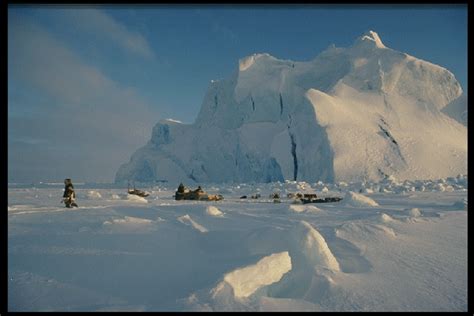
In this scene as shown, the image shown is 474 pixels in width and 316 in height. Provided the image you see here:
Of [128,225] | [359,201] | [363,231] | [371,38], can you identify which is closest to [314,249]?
[363,231]

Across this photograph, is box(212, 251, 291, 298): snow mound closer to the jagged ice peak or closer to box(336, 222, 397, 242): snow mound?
box(336, 222, 397, 242): snow mound

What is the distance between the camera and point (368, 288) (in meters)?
3.09

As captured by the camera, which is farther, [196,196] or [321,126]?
[321,126]

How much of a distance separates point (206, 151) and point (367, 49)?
18.9m

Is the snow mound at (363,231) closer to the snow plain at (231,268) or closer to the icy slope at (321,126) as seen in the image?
the snow plain at (231,268)

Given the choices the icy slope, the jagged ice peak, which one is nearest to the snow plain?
the icy slope

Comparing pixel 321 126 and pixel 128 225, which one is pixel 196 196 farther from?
pixel 321 126

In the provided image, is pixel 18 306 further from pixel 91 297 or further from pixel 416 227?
pixel 416 227

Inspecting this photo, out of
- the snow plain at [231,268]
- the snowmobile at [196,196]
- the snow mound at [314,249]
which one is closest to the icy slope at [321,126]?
the snowmobile at [196,196]

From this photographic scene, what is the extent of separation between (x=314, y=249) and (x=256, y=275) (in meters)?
0.81

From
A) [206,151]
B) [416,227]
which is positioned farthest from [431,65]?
[416,227]

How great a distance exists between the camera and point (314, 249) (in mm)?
3732
